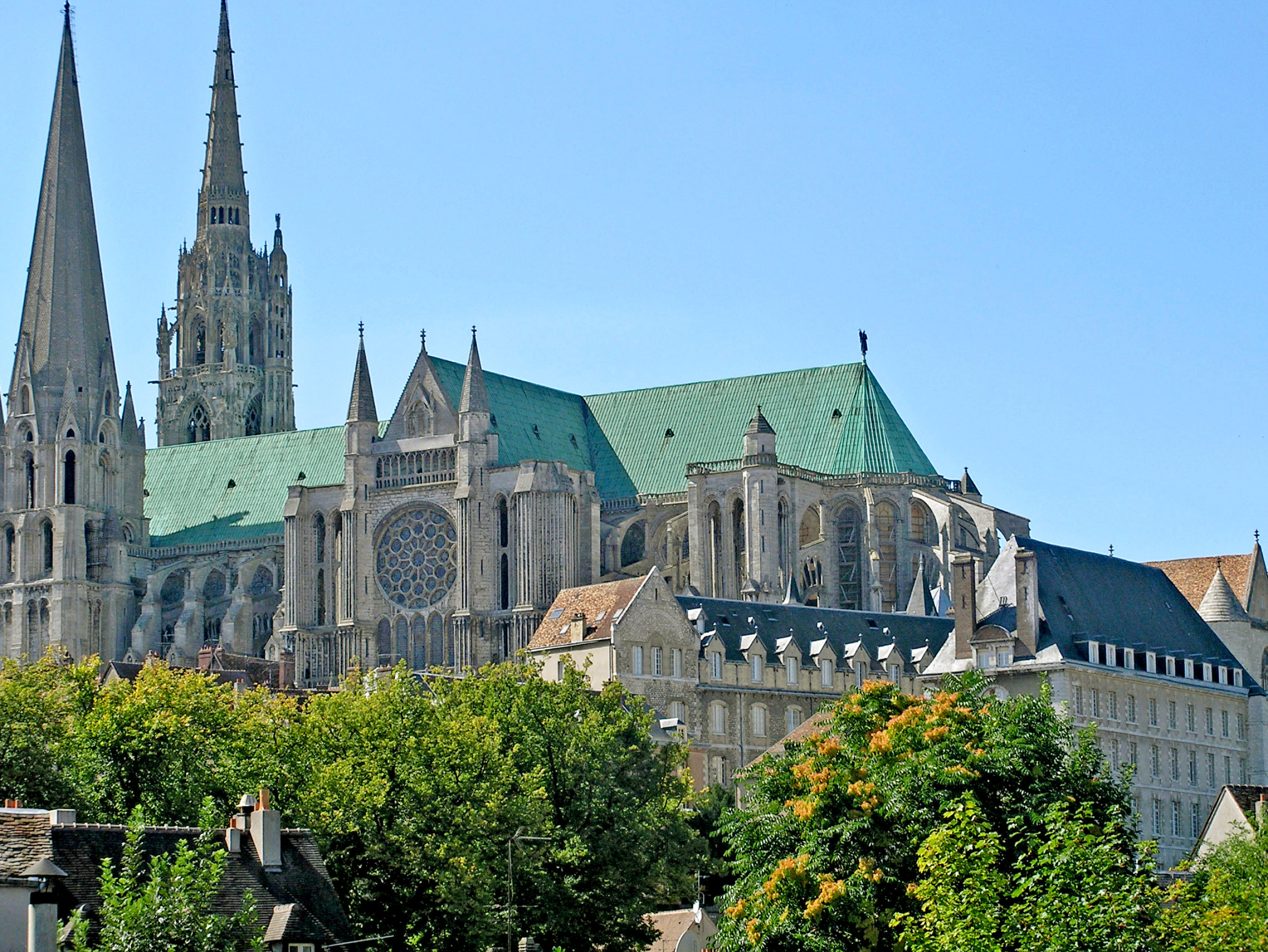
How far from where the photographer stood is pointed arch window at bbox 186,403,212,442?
560 ft

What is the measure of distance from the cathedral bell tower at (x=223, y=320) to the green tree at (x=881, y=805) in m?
114

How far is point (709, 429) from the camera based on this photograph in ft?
453

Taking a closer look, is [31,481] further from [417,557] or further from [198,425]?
[417,557]

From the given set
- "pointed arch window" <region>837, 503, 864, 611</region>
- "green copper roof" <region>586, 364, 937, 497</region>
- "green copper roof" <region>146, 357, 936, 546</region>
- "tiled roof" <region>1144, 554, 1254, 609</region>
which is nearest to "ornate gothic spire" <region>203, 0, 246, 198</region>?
"green copper roof" <region>146, 357, 936, 546</region>

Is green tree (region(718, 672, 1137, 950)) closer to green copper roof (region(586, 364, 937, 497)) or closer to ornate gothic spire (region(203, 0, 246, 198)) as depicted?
green copper roof (region(586, 364, 937, 497))

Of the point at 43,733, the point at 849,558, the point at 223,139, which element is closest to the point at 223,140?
the point at 223,139

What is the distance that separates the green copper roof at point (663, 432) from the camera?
133375 mm

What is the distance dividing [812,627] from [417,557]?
25794mm

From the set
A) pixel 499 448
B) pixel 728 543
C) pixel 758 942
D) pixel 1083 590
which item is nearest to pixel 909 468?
pixel 728 543

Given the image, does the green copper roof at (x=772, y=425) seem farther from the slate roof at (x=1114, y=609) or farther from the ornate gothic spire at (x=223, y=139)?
the ornate gothic spire at (x=223, y=139)

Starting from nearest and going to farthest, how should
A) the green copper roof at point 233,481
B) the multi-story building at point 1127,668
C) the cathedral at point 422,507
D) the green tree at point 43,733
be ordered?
the green tree at point 43,733 < the multi-story building at point 1127,668 < the cathedral at point 422,507 < the green copper roof at point 233,481

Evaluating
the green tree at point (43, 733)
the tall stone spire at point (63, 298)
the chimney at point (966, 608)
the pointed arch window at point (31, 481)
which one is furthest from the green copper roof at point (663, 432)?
the green tree at point (43, 733)

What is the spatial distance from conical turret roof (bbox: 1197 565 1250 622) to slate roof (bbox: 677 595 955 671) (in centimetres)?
1093

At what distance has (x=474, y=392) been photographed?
132 meters
